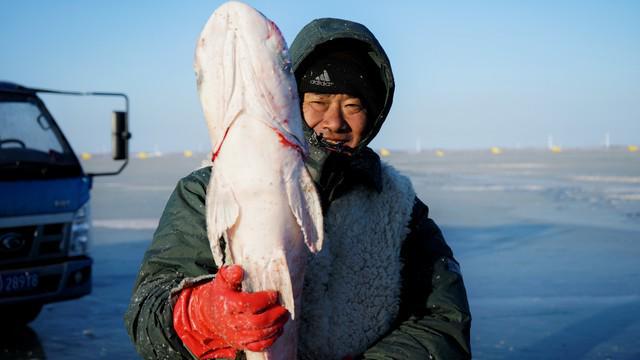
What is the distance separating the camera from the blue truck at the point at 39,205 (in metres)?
5.60

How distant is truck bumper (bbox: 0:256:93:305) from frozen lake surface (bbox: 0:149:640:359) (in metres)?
0.41

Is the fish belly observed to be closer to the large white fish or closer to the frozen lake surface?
the large white fish

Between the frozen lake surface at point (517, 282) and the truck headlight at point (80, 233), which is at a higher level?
the truck headlight at point (80, 233)

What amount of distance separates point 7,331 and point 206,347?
5.52 meters

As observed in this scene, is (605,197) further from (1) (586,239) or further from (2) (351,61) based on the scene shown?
(2) (351,61)

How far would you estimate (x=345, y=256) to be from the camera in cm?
193

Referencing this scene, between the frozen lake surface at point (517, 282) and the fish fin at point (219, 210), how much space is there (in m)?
4.07

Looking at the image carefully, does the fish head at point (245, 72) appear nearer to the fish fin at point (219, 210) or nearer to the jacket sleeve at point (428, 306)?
the fish fin at point (219, 210)

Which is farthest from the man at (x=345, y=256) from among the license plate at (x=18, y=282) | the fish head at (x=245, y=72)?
the license plate at (x=18, y=282)

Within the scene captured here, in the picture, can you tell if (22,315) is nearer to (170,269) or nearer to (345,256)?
(170,269)

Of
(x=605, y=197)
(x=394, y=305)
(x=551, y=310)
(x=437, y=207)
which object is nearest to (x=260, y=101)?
(x=394, y=305)

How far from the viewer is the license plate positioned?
17.9 feet

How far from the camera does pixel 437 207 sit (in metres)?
Answer: 14.9

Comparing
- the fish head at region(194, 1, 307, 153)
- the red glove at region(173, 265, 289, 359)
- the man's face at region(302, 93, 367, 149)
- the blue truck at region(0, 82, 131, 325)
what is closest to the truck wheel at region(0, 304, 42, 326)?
the blue truck at region(0, 82, 131, 325)
